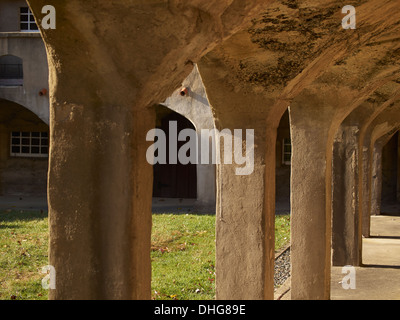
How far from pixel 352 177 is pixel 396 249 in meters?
2.62

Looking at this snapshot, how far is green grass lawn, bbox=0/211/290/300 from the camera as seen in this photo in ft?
22.6

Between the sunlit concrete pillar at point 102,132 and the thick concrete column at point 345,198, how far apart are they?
6.56 m

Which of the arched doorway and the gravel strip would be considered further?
the arched doorway

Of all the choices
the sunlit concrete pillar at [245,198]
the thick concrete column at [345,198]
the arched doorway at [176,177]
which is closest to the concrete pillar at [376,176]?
the arched doorway at [176,177]

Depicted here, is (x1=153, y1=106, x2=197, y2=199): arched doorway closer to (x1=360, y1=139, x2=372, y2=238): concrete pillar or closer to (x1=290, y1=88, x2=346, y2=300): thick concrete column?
(x1=360, y1=139, x2=372, y2=238): concrete pillar

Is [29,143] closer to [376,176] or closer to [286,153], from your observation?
[286,153]

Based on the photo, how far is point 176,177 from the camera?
17.4m

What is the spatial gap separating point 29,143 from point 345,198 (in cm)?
1164

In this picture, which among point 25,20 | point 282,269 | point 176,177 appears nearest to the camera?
point 282,269

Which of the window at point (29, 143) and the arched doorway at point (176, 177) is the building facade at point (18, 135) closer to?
the window at point (29, 143)

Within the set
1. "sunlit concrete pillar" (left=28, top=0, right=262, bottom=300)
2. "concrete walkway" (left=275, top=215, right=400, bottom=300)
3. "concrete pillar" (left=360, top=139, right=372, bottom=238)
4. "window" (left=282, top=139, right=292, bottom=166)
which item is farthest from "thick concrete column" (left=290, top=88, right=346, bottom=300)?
"window" (left=282, top=139, right=292, bottom=166)

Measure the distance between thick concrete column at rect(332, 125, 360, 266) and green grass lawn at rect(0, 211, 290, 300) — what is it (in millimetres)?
1409

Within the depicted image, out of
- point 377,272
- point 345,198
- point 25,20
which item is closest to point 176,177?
point 25,20
